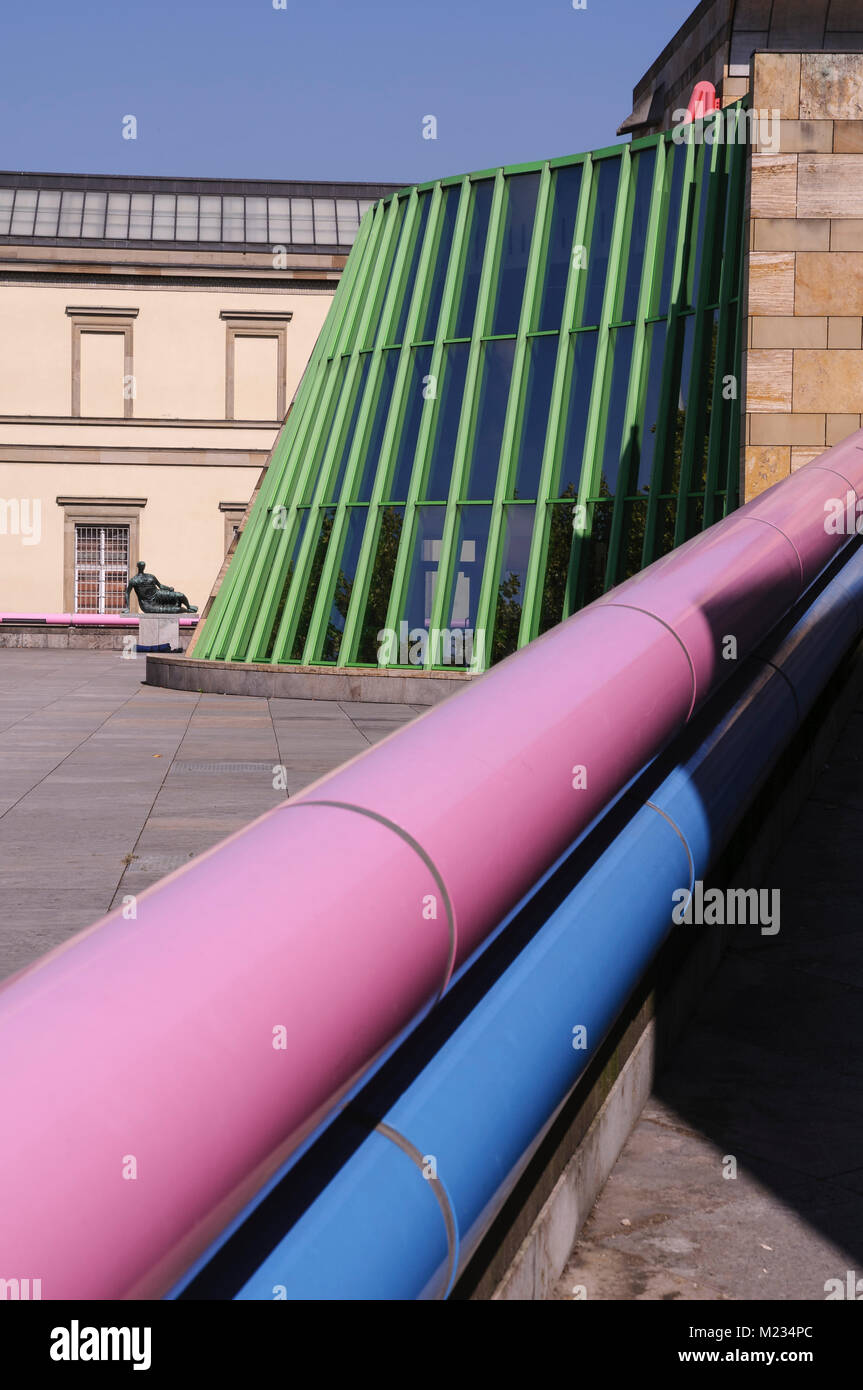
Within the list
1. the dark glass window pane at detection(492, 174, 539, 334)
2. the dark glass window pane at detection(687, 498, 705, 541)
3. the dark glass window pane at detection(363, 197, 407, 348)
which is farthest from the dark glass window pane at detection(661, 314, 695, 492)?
the dark glass window pane at detection(363, 197, 407, 348)

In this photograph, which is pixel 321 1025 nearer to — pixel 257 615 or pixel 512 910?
pixel 512 910

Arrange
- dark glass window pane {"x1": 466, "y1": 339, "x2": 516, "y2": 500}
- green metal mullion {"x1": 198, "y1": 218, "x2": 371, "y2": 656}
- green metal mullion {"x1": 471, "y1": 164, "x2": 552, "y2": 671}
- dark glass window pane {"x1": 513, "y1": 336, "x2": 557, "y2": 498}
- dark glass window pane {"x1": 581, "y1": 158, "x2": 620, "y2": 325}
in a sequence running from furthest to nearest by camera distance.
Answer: green metal mullion {"x1": 198, "y1": 218, "x2": 371, "y2": 656}
dark glass window pane {"x1": 466, "y1": 339, "x2": 516, "y2": 500}
dark glass window pane {"x1": 581, "y1": 158, "x2": 620, "y2": 325}
dark glass window pane {"x1": 513, "y1": 336, "x2": 557, "y2": 498}
green metal mullion {"x1": 471, "y1": 164, "x2": 552, "y2": 671}

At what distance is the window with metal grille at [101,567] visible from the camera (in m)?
47.8

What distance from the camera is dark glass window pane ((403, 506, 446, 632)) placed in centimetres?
1881

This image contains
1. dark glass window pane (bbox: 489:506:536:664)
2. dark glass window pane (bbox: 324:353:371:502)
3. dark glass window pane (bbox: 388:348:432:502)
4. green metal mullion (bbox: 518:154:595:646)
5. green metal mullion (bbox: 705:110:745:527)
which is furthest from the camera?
dark glass window pane (bbox: 324:353:371:502)

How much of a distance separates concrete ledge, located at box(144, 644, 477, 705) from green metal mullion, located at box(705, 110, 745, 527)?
3919 mm

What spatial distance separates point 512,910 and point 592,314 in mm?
16730

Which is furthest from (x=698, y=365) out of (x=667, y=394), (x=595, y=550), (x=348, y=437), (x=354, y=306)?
(x=354, y=306)

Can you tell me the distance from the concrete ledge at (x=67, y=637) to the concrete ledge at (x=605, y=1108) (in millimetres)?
33007

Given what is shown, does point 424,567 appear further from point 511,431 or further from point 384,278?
point 384,278

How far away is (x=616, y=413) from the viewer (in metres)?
18.0

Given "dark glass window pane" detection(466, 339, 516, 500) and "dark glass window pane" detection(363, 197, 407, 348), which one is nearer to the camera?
"dark glass window pane" detection(466, 339, 516, 500)

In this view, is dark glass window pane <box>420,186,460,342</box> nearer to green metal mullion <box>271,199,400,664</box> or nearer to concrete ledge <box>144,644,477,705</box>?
green metal mullion <box>271,199,400,664</box>

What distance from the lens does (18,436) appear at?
47500 mm
